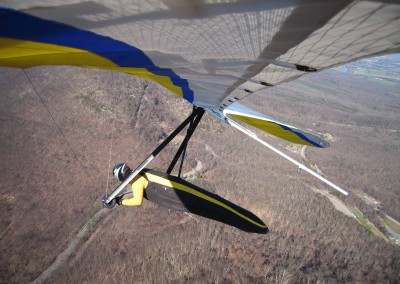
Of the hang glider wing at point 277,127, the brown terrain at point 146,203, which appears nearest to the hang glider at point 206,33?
the hang glider wing at point 277,127

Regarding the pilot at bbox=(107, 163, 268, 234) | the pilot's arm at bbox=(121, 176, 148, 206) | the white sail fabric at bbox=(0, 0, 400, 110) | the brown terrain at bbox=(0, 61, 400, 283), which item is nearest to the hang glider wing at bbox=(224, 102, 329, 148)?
the pilot at bbox=(107, 163, 268, 234)

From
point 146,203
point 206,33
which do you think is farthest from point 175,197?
point 146,203

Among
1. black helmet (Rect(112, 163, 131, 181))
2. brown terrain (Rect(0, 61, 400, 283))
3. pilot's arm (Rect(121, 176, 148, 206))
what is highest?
black helmet (Rect(112, 163, 131, 181))

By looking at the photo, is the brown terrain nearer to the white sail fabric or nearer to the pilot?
the pilot

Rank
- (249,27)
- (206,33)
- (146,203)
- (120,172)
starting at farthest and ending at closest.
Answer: (146,203) < (120,172) < (206,33) < (249,27)

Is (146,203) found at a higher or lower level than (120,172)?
lower

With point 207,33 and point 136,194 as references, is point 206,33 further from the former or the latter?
point 136,194

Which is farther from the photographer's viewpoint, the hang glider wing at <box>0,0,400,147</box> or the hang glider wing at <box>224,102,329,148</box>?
the hang glider wing at <box>224,102,329,148</box>
